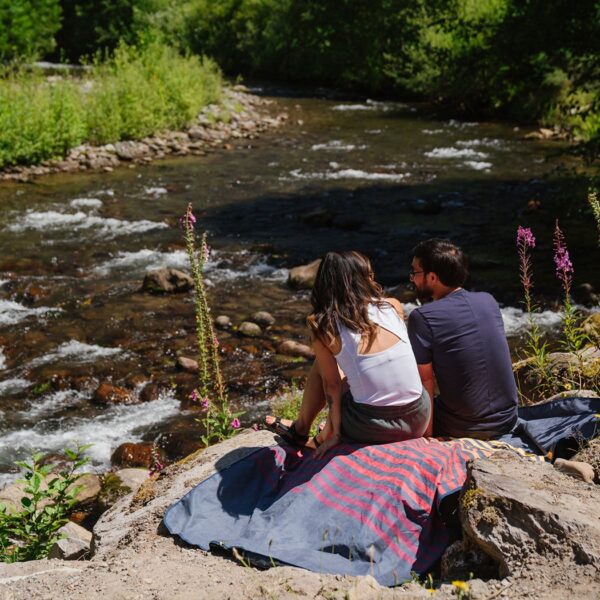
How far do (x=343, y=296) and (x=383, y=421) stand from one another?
0.70 m

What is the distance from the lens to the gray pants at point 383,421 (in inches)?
171

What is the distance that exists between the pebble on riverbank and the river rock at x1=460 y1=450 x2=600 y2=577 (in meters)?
15.2

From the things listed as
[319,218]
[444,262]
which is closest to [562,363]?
[444,262]

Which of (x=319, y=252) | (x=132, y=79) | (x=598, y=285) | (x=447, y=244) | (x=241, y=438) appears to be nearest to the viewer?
(x=447, y=244)

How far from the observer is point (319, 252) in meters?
12.4

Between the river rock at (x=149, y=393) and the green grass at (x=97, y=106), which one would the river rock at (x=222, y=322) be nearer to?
the river rock at (x=149, y=393)

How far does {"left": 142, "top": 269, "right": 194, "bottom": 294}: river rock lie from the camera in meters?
10.6

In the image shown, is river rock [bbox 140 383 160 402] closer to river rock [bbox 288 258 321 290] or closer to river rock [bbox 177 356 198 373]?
river rock [bbox 177 356 198 373]

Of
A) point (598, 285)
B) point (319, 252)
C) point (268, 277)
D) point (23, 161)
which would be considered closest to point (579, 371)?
point (598, 285)

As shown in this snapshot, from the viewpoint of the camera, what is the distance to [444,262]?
4.64 metres

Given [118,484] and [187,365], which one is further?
[187,365]

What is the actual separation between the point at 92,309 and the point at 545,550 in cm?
778

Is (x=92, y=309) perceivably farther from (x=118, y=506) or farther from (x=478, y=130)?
(x=478, y=130)

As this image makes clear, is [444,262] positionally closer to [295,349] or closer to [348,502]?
[348,502]
